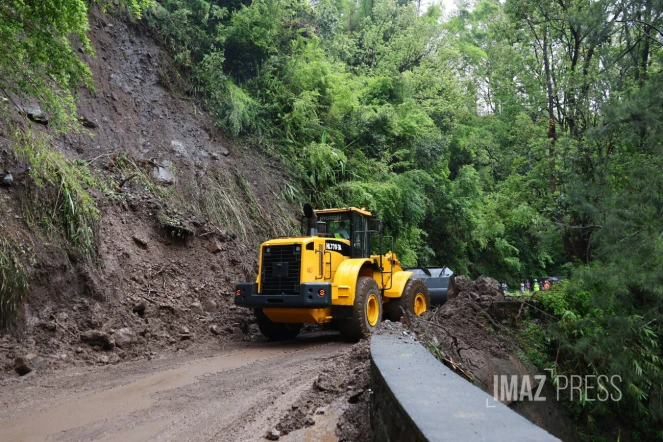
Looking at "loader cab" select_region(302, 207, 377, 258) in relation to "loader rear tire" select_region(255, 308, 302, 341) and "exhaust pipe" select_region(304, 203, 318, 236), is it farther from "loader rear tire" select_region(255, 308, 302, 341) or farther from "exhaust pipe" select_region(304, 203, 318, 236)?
"loader rear tire" select_region(255, 308, 302, 341)

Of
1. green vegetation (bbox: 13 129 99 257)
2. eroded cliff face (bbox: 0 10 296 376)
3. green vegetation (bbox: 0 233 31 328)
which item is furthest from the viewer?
green vegetation (bbox: 13 129 99 257)

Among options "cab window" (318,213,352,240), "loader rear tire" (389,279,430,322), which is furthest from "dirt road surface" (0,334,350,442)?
"loader rear tire" (389,279,430,322)

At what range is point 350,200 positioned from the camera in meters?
15.6

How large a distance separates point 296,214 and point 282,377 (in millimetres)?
8450

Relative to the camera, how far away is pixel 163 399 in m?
5.19

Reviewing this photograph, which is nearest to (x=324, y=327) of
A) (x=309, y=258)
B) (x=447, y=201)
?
(x=309, y=258)

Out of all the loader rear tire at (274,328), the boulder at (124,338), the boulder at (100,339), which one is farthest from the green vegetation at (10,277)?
the loader rear tire at (274,328)

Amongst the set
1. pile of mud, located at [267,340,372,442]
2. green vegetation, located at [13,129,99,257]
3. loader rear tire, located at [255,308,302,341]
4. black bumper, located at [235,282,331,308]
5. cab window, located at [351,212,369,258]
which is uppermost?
green vegetation, located at [13,129,99,257]

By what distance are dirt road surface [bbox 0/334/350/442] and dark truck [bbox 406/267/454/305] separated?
24.5ft

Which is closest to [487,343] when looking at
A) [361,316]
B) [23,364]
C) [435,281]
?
[361,316]

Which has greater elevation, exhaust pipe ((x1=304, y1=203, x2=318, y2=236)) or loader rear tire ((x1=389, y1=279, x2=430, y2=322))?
exhaust pipe ((x1=304, y1=203, x2=318, y2=236))

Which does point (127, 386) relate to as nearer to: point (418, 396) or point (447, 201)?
point (418, 396)

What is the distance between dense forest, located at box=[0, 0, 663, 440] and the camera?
23.9ft

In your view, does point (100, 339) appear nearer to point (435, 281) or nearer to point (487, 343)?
point (487, 343)
